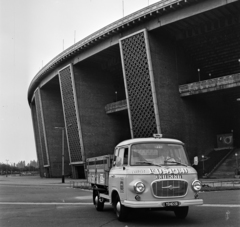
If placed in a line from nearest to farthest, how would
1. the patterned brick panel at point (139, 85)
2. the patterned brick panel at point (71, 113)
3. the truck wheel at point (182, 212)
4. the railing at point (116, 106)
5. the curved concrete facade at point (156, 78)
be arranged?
the truck wheel at point (182, 212) → the curved concrete facade at point (156, 78) → the patterned brick panel at point (139, 85) → the railing at point (116, 106) → the patterned brick panel at point (71, 113)

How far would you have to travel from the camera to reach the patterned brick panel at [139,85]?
137ft

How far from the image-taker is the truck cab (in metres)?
9.45

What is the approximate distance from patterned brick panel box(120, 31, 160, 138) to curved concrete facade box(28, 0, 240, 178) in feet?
0.38

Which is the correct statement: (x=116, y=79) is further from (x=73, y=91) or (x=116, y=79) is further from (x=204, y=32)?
(x=204, y=32)

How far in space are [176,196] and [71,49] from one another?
4433 cm

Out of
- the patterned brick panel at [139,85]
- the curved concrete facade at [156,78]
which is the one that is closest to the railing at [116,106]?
the curved concrete facade at [156,78]

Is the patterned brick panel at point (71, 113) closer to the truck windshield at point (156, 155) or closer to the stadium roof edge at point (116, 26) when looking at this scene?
the stadium roof edge at point (116, 26)

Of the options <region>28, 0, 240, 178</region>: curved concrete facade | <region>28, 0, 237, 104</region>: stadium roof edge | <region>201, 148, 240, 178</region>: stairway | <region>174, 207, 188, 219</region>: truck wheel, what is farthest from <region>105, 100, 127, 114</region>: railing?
<region>174, 207, 188, 219</region>: truck wheel

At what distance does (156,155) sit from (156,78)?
3196 centimetres

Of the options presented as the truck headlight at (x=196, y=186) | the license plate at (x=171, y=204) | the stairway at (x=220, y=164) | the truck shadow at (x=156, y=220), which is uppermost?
the truck headlight at (x=196, y=186)

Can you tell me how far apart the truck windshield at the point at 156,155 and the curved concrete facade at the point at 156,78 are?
28.5 meters

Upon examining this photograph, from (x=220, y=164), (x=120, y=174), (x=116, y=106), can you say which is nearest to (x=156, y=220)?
(x=120, y=174)

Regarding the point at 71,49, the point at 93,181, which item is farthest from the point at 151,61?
the point at 93,181

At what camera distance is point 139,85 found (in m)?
43.0
